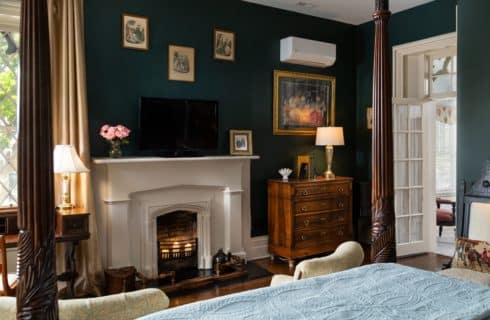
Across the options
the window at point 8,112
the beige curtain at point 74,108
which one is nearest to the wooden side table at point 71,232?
the beige curtain at point 74,108

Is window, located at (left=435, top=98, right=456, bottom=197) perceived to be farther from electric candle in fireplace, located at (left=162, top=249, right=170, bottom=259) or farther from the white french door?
electric candle in fireplace, located at (left=162, top=249, right=170, bottom=259)

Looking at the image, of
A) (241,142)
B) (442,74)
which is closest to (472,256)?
(241,142)

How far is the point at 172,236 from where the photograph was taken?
440 centimetres

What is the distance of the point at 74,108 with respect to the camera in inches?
147

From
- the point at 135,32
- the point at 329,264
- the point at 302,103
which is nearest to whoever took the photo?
the point at 329,264

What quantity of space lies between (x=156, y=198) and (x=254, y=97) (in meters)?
1.67

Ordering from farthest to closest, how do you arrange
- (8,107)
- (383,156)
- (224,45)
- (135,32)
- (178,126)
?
(224,45), (178,126), (135,32), (8,107), (383,156)

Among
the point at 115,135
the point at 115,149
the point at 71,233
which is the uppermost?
the point at 115,135

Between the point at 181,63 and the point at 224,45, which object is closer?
the point at 181,63

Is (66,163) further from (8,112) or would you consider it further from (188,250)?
(188,250)

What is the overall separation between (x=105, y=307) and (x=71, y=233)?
2.08 metres

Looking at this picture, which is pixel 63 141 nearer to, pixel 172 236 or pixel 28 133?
pixel 172 236

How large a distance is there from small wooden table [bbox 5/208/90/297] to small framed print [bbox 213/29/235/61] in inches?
86.8

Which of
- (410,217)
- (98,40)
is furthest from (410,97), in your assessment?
(98,40)
